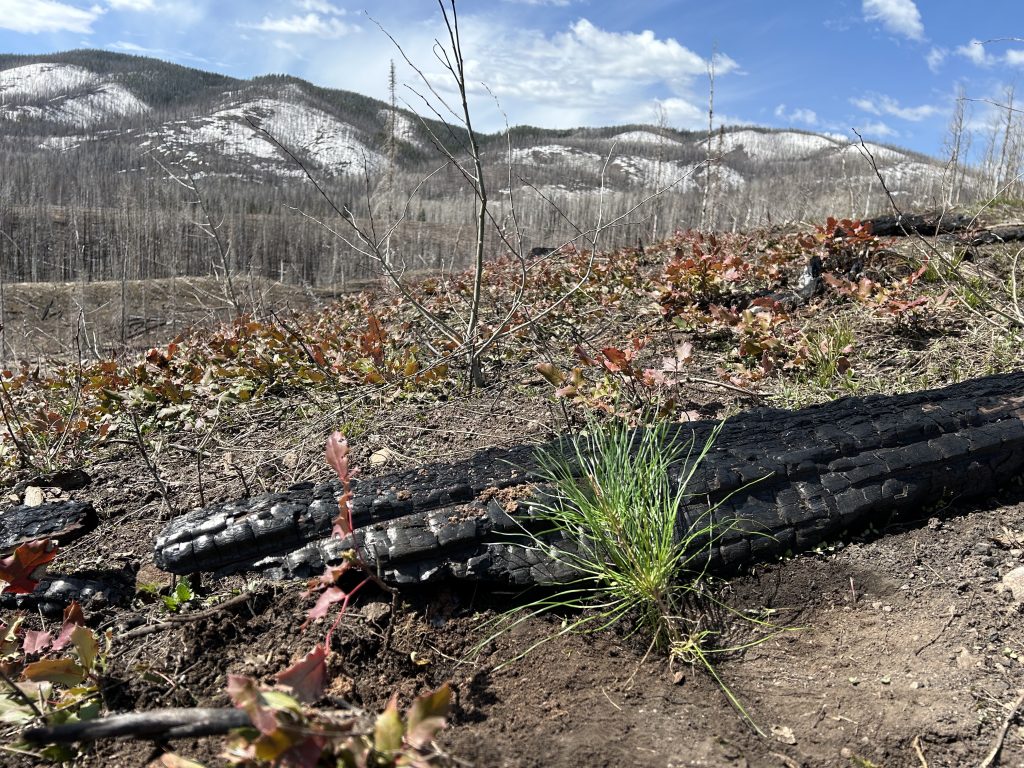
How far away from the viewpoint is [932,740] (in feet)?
3.90

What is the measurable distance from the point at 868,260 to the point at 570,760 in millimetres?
4457

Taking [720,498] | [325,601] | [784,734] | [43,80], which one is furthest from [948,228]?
[43,80]

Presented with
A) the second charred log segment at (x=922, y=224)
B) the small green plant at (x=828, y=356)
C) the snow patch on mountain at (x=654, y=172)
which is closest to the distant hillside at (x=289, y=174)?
the snow patch on mountain at (x=654, y=172)

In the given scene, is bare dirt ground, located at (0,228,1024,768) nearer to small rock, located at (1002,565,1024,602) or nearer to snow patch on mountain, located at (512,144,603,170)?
small rock, located at (1002,565,1024,602)

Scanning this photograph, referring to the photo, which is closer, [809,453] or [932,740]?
[932,740]

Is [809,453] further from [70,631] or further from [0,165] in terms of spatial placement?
[0,165]

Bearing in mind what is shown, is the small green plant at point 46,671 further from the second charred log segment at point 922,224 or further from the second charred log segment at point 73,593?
the second charred log segment at point 922,224

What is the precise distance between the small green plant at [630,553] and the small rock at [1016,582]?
671mm

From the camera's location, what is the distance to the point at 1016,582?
1.59 metres

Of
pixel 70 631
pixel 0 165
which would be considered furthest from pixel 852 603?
pixel 0 165

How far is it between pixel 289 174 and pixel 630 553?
4514 centimetres

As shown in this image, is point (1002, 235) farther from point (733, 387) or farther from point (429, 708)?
point (429, 708)

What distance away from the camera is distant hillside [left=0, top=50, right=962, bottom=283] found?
17.9 m

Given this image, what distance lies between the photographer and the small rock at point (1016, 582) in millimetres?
1558
